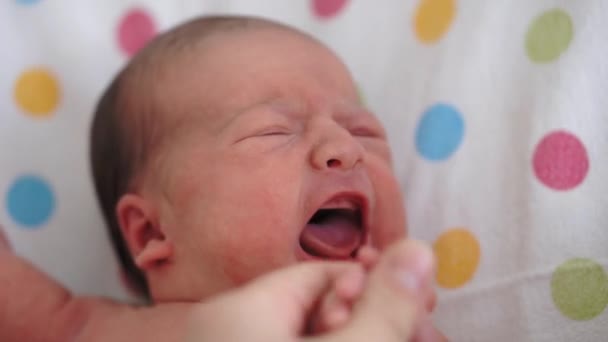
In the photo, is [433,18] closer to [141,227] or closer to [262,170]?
[262,170]

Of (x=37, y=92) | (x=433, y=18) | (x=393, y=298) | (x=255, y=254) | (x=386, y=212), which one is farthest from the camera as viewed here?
(x=37, y=92)

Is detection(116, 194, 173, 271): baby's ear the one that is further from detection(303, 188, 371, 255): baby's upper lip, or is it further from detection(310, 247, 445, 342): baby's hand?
detection(310, 247, 445, 342): baby's hand

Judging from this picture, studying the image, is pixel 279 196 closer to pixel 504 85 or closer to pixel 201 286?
pixel 201 286

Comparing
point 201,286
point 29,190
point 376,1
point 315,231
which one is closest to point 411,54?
point 376,1

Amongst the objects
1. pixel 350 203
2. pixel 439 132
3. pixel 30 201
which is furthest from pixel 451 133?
pixel 30 201

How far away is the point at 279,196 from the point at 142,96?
1.10ft

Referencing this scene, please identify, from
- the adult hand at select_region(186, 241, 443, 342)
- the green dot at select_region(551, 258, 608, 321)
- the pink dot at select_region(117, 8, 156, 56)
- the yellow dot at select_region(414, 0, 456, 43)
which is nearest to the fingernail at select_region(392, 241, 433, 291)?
the adult hand at select_region(186, 241, 443, 342)

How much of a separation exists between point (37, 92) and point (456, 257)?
91 centimetres

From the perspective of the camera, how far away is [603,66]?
0.95m

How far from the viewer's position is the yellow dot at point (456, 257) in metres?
1.00

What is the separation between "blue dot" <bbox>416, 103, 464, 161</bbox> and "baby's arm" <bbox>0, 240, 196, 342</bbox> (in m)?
0.51

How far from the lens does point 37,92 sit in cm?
133

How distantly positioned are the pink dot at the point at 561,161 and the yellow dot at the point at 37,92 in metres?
0.97

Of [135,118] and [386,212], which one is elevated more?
[135,118]
